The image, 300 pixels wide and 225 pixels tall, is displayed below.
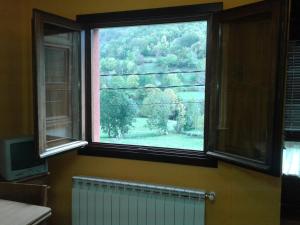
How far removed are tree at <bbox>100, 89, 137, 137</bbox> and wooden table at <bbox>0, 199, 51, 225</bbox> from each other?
103 centimetres

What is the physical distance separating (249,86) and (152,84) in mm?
759

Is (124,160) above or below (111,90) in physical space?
below

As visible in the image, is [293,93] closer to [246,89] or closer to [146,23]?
[246,89]

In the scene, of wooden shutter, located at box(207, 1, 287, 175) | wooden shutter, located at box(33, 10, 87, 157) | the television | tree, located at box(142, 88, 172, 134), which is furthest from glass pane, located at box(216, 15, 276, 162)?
the television

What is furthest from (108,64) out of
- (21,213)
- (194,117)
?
(21,213)

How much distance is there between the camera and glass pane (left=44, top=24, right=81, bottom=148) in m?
2.29

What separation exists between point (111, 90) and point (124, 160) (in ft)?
1.92

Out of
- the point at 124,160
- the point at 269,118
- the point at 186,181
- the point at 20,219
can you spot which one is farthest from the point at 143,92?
the point at 20,219

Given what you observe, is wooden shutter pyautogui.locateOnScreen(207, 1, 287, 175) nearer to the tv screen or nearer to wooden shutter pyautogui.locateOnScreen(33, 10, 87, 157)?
wooden shutter pyautogui.locateOnScreen(33, 10, 87, 157)

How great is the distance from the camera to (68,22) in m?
2.29

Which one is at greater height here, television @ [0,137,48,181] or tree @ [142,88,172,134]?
tree @ [142,88,172,134]

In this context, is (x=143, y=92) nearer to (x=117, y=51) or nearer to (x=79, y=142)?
(x=117, y=51)

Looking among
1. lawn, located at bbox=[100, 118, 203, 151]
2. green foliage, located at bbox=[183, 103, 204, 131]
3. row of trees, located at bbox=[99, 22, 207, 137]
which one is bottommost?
lawn, located at bbox=[100, 118, 203, 151]

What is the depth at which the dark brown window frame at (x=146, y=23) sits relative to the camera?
7.02ft
